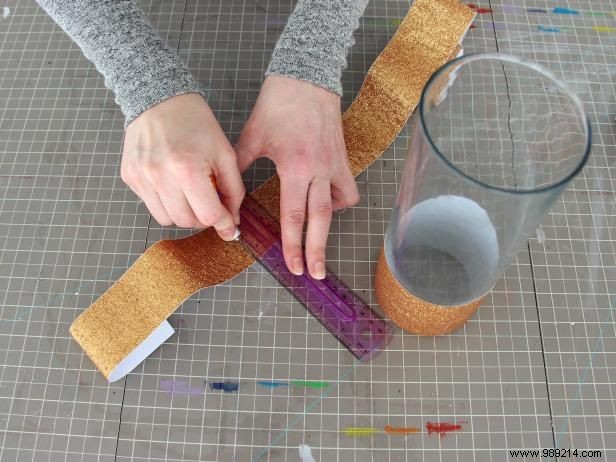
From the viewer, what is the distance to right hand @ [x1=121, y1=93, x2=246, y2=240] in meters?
0.72

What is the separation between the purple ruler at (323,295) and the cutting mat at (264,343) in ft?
0.07

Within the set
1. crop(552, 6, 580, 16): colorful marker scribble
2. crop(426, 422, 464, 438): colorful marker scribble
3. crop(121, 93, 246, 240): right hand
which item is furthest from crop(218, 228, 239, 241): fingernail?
crop(552, 6, 580, 16): colorful marker scribble

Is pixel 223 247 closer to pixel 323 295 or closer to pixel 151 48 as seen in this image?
pixel 323 295

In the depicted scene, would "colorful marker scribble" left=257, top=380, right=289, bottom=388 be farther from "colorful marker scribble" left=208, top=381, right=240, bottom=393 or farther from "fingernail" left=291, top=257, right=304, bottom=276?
"fingernail" left=291, top=257, right=304, bottom=276

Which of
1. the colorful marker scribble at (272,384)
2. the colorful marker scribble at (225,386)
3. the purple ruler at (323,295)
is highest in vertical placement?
the purple ruler at (323,295)

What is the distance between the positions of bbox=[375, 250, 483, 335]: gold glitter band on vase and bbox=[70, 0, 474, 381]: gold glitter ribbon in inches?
8.9

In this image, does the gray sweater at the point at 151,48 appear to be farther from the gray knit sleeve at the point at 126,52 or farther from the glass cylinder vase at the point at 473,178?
the glass cylinder vase at the point at 473,178

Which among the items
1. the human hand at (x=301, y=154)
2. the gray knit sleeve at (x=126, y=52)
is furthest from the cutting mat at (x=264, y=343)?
the gray knit sleeve at (x=126, y=52)

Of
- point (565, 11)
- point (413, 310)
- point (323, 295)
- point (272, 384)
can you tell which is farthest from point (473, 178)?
point (565, 11)

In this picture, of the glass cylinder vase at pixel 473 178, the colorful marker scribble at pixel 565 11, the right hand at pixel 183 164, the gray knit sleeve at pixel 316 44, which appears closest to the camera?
the glass cylinder vase at pixel 473 178

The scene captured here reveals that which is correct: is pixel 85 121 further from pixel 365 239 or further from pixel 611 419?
pixel 611 419

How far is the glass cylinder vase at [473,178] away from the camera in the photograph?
605mm

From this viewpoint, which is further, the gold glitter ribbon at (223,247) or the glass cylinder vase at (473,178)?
the gold glitter ribbon at (223,247)

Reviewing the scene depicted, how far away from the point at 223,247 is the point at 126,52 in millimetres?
340
